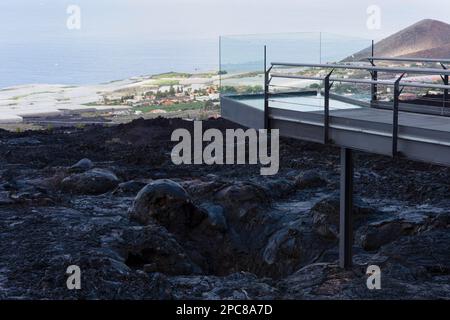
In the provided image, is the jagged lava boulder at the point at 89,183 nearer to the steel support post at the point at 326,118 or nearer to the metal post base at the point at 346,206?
the metal post base at the point at 346,206

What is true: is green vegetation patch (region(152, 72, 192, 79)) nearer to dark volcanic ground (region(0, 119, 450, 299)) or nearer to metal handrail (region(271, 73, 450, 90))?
dark volcanic ground (region(0, 119, 450, 299))

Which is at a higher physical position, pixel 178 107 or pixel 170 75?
pixel 170 75

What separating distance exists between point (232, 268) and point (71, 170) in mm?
7881

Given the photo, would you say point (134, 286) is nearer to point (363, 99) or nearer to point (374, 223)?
point (363, 99)

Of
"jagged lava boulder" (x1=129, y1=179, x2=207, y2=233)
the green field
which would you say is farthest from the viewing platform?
the green field

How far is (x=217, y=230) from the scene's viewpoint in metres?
17.9

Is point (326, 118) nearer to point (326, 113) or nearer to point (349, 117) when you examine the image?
point (326, 113)

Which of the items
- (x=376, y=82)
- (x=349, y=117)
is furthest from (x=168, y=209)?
(x=376, y=82)

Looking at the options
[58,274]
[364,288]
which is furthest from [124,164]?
[364,288]

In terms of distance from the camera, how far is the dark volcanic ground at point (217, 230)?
13062 mm

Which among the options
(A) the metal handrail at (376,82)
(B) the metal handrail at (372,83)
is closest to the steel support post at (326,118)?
(B) the metal handrail at (372,83)

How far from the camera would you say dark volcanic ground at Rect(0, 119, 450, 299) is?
13062 millimetres

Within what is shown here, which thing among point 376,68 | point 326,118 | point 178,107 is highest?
point 376,68

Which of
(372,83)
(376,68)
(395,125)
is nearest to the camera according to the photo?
(395,125)
